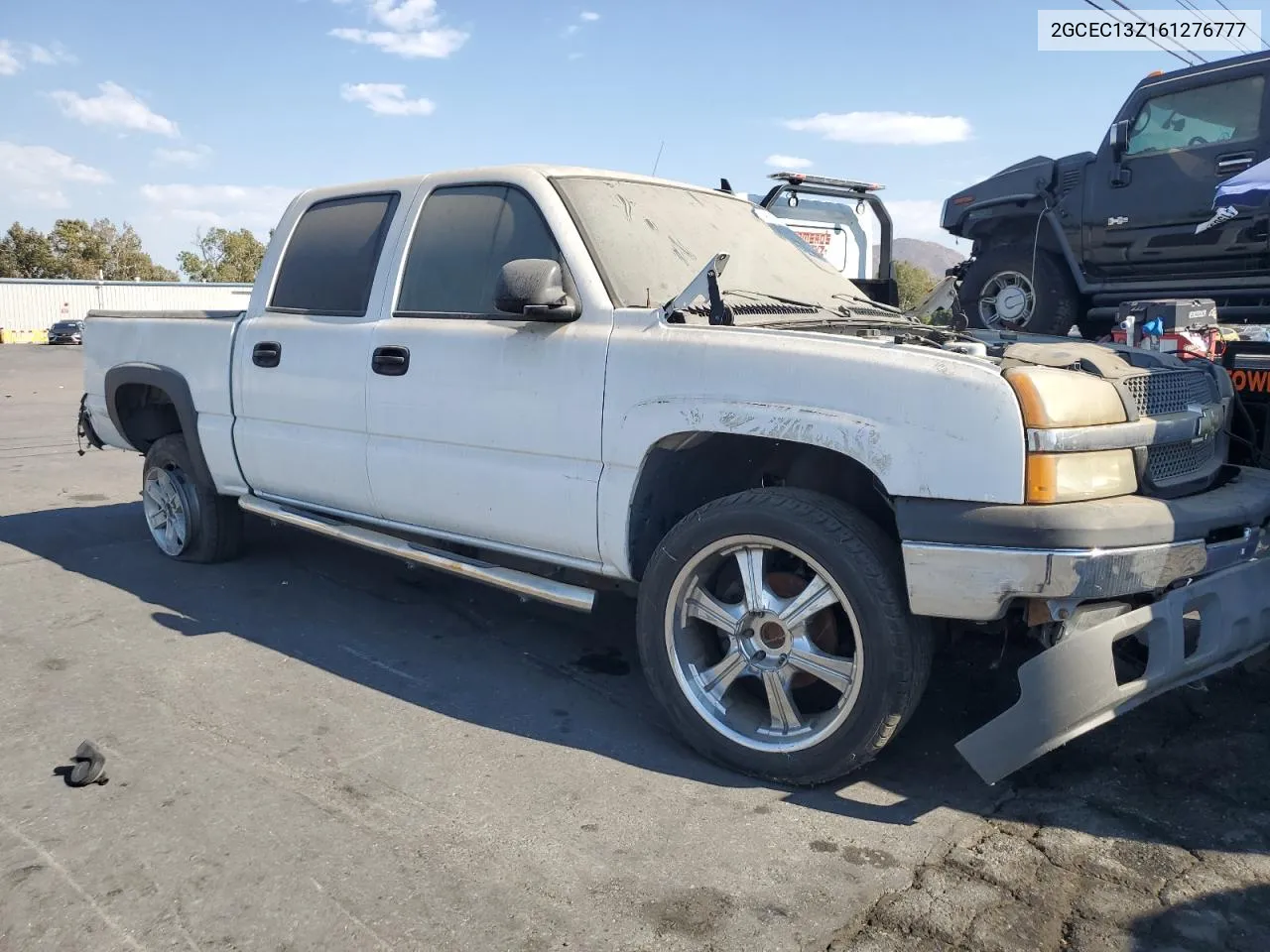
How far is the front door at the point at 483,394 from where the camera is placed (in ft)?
12.0

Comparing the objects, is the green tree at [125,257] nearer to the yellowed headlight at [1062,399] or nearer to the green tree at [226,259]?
the green tree at [226,259]

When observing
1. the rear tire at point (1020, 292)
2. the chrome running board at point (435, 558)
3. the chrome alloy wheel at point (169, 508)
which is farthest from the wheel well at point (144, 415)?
the rear tire at point (1020, 292)

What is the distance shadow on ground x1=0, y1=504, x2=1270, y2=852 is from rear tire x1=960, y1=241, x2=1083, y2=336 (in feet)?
19.0

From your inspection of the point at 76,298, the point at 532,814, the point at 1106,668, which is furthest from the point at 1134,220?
the point at 76,298

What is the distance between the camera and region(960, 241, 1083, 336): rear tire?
9.15m

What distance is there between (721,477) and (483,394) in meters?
0.94

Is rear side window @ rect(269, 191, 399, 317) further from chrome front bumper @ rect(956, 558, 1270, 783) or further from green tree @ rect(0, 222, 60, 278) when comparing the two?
green tree @ rect(0, 222, 60, 278)

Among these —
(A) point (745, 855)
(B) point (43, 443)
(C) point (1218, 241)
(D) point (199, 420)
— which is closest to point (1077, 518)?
(A) point (745, 855)

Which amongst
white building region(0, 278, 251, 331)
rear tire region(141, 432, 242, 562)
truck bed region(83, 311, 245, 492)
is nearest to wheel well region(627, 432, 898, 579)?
truck bed region(83, 311, 245, 492)

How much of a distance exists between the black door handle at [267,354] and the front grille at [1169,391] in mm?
3553

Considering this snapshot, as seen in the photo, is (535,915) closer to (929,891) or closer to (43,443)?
(929,891)

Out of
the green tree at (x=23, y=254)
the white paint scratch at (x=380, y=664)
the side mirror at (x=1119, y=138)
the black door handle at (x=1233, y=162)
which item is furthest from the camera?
the green tree at (x=23, y=254)

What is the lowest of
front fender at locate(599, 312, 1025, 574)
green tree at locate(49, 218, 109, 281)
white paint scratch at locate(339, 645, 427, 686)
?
white paint scratch at locate(339, 645, 427, 686)

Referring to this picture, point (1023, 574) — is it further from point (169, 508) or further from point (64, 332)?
point (64, 332)
